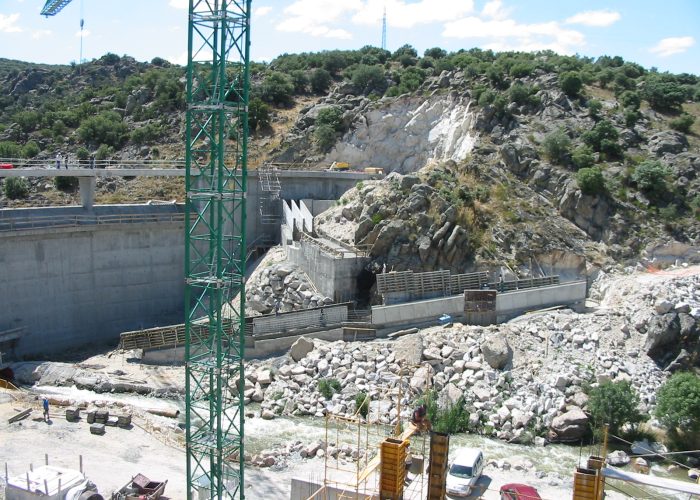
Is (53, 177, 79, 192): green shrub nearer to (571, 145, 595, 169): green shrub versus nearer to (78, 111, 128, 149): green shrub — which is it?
(78, 111, 128, 149): green shrub

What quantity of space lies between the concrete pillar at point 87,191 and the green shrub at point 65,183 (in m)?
15.9

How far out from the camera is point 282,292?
37844 millimetres

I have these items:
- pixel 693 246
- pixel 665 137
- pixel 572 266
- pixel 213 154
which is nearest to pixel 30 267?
pixel 213 154

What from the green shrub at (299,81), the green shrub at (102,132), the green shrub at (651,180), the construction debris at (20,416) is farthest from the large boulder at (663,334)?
the green shrub at (102,132)

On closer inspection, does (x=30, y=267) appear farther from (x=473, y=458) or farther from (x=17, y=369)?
(x=473, y=458)

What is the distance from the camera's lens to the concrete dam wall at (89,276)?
3525 centimetres

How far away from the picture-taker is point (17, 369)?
31.4 meters

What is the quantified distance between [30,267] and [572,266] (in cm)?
2782

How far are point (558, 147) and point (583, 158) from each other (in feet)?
5.81

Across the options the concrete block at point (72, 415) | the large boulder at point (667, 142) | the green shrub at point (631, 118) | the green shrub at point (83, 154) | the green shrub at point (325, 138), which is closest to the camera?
the concrete block at point (72, 415)

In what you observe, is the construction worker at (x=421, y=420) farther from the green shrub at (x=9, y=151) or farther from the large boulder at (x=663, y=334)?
the green shrub at (x=9, y=151)

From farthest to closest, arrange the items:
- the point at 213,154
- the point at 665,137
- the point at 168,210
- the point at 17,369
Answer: the point at 665,137 < the point at 168,210 < the point at 17,369 < the point at 213,154

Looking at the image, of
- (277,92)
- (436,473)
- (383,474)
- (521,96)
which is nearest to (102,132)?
(277,92)

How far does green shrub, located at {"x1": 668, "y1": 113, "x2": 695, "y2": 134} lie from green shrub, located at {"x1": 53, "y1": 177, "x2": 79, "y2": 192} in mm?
42504
